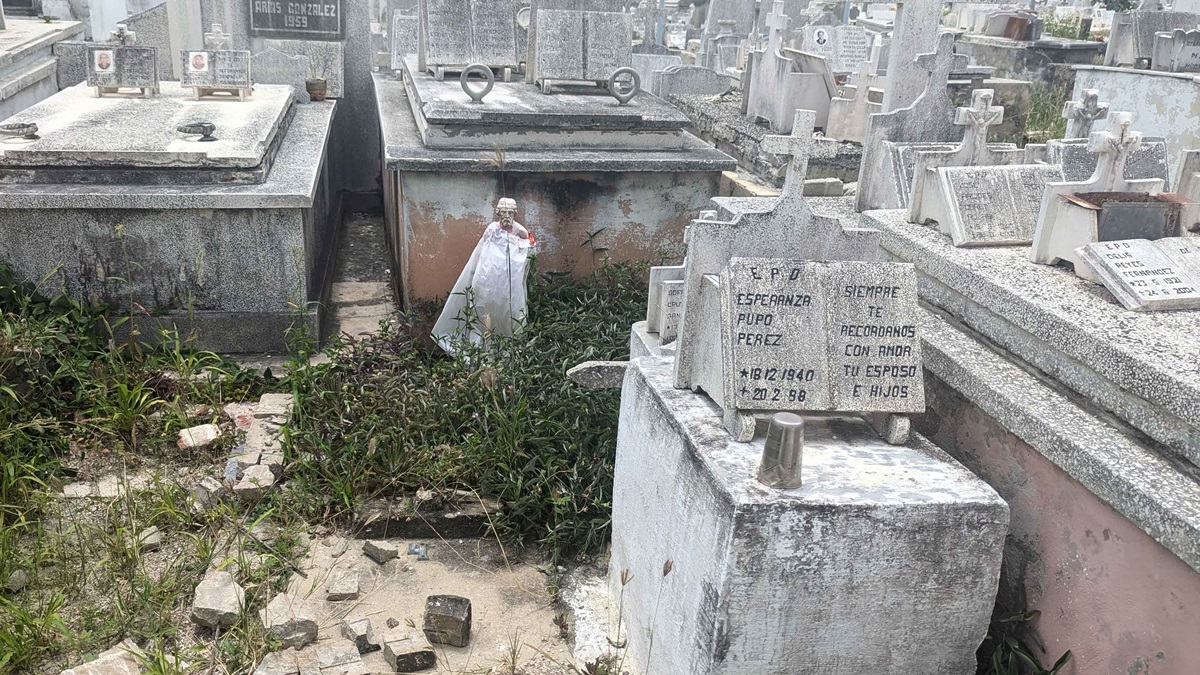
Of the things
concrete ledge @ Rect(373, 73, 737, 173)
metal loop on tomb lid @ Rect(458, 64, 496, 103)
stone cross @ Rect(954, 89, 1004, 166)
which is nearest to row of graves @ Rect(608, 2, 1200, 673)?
stone cross @ Rect(954, 89, 1004, 166)

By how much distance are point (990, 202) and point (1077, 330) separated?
113 cm

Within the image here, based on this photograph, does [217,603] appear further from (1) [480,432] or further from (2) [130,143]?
(2) [130,143]

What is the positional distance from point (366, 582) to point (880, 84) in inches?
275

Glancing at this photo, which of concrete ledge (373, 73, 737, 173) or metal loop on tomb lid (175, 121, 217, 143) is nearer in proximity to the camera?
concrete ledge (373, 73, 737, 173)

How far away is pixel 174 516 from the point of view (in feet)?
13.3

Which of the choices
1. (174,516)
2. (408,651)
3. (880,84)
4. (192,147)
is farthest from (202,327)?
(880,84)

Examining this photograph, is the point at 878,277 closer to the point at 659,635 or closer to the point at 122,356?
the point at 659,635

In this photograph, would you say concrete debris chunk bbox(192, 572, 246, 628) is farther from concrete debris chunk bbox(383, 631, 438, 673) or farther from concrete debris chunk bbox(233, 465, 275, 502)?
concrete debris chunk bbox(233, 465, 275, 502)

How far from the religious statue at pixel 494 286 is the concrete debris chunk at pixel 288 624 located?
2.19 m

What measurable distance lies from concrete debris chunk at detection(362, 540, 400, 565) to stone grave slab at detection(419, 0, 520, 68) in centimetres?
488

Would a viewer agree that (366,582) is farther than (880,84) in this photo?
No

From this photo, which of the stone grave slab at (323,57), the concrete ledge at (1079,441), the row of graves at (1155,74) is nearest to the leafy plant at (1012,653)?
the concrete ledge at (1079,441)

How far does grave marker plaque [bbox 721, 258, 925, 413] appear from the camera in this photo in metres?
2.83

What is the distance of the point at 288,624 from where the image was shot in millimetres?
3445
